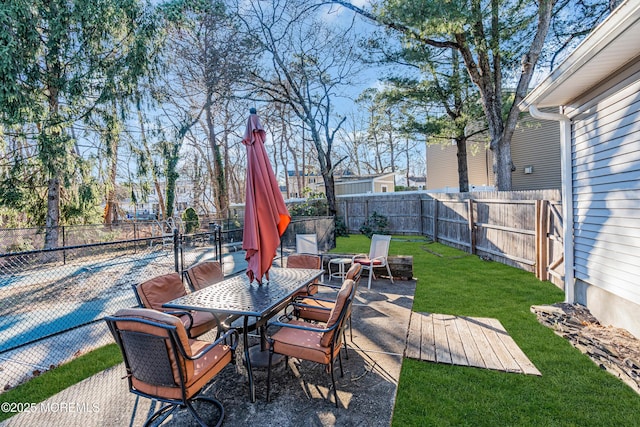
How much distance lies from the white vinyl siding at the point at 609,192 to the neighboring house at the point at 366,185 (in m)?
15.4

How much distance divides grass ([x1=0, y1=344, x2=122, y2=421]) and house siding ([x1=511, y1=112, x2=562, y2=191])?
14.9 meters

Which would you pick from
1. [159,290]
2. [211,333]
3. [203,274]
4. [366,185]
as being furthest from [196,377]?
[366,185]

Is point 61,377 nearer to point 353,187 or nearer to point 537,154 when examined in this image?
point 537,154

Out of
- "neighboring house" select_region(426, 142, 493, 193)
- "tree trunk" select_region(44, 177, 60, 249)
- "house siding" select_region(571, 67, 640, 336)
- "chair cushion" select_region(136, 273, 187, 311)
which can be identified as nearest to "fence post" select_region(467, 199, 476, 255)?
"house siding" select_region(571, 67, 640, 336)

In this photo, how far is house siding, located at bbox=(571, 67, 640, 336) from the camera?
334cm

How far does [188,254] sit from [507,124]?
10.9 meters

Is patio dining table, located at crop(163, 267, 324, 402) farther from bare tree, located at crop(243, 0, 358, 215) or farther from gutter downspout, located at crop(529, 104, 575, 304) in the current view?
bare tree, located at crop(243, 0, 358, 215)

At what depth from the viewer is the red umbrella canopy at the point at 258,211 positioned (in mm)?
3068

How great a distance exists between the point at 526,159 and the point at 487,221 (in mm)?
8343

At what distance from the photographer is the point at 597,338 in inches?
137

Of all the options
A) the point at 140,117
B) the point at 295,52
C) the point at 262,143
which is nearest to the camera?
the point at 262,143

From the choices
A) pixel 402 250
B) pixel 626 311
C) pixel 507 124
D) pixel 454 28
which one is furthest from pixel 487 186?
pixel 626 311

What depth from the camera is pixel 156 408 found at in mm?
2449

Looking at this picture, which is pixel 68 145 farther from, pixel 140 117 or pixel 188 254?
pixel 188 254
